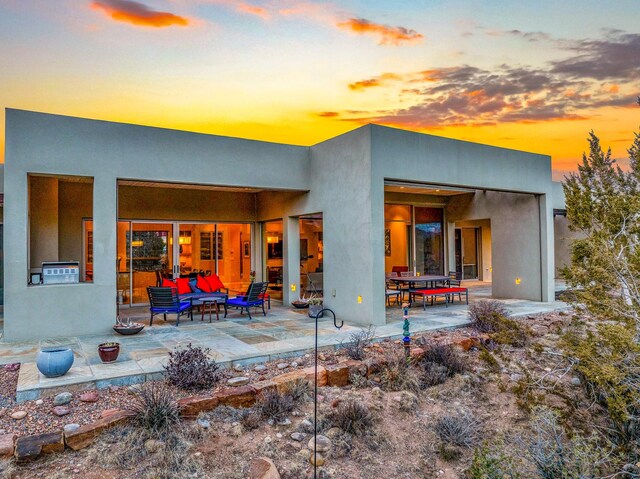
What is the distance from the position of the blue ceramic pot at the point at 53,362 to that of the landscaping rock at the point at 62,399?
0.46 m

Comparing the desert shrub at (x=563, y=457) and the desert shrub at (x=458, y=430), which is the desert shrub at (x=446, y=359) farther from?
the desert shrub at (x=563, y=457)

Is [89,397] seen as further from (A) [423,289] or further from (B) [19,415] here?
(A) [423,289]

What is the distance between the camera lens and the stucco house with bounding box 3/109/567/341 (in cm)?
725

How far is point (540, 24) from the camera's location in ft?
27.4

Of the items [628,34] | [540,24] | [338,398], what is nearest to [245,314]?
[338,398]

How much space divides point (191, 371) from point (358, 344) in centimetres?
253

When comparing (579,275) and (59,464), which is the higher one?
(579,275)

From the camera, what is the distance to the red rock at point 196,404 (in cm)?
438

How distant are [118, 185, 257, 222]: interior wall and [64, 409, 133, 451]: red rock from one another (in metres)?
7.61

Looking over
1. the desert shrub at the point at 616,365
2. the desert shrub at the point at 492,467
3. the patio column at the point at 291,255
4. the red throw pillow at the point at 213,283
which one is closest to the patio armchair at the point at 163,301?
the red throw pillow at the point at 213,283

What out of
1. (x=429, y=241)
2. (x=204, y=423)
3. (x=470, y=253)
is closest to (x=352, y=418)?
(x=204, y=423)

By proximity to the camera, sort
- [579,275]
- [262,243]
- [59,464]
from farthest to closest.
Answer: [262,243], [579,275], [59,464]

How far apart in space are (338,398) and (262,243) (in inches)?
311

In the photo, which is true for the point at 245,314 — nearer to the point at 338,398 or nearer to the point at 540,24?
the point at 338,398
